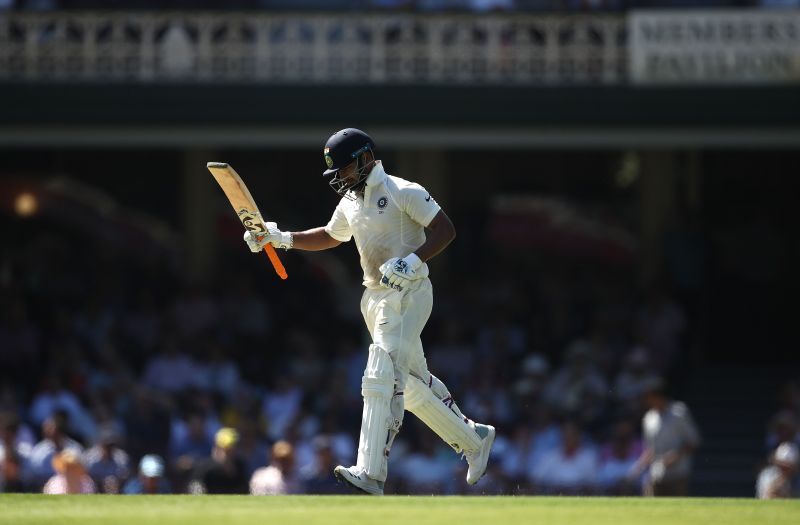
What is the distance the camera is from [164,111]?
16.7m

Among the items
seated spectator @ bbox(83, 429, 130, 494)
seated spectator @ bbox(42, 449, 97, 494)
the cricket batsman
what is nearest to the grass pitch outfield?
the cricket batsman

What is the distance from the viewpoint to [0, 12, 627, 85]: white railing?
16.4 m

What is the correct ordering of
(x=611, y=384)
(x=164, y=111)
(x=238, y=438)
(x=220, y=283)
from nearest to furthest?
(x=238, y=438) → (x=611, y=384) → (x=164, y=111) → (x=220, y=283)

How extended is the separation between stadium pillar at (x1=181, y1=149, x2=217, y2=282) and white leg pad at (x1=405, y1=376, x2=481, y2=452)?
10363mm

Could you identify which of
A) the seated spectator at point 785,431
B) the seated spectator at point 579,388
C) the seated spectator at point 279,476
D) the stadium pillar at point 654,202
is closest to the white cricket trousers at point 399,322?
the seated spectator at point 279,476

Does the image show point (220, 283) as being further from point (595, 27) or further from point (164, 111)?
point (595, 27)

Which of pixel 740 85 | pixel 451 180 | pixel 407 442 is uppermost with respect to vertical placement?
pixel 740 85

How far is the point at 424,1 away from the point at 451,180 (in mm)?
2334

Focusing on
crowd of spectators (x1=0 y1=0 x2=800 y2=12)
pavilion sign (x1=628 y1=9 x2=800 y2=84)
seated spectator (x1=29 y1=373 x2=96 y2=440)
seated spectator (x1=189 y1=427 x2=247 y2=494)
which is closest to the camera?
seated spectator (x1=189 y1=427 x2=247 y2=494)

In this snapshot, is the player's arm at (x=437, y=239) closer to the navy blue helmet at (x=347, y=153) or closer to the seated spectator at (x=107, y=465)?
the navy blue helmet at (x=347, y=153)

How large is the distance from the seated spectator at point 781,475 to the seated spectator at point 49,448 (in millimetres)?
5699

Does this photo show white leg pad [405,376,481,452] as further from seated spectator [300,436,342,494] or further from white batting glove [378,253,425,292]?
seated spectator [300,436,342,494]

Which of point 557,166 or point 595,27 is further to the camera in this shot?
point 557,166

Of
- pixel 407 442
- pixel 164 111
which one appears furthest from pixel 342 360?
pixel 164 111
